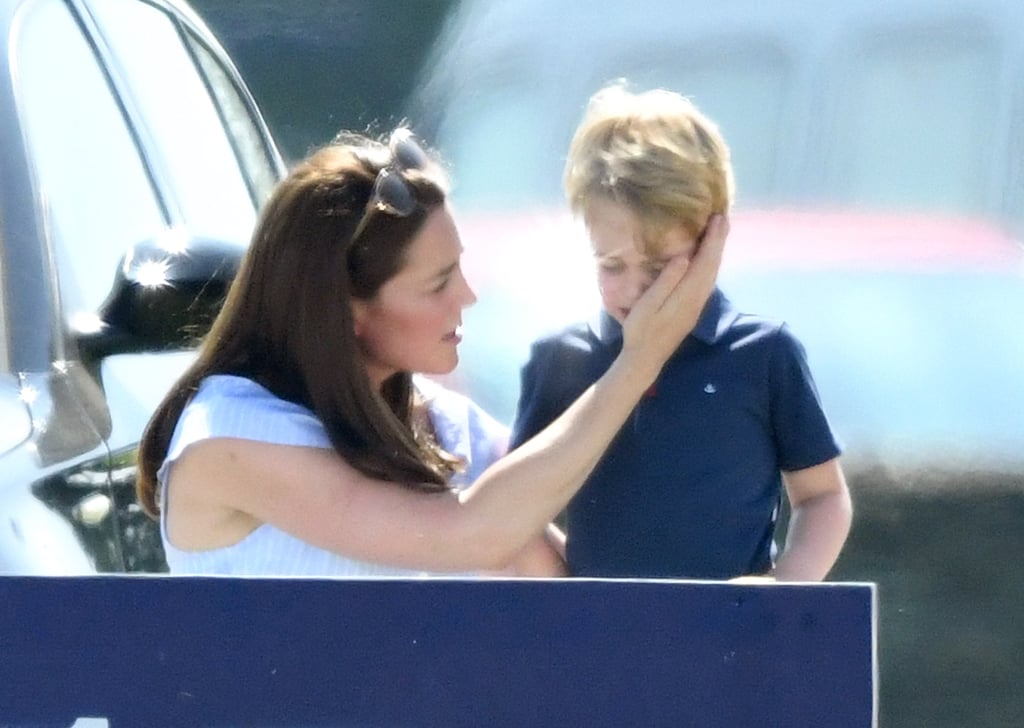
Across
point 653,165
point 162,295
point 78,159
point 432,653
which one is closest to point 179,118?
point 78,159

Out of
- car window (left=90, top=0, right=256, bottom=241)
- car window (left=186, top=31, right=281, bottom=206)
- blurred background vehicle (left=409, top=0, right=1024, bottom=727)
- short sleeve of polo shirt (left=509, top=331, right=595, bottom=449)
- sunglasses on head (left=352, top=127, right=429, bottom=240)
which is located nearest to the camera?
sunglasses on head (left=352, top=127, right=429, bottom=240)

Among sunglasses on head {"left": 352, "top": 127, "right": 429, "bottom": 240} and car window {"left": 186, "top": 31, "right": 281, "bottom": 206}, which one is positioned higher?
sunglasses on head {"left": 352, "top": 127, "right": 429, "bottom": 240}

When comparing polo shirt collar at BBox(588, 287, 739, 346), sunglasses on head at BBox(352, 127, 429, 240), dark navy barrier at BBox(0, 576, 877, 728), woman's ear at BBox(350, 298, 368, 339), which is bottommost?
dark navy barrier at BBox(0, 576, 877, 728)

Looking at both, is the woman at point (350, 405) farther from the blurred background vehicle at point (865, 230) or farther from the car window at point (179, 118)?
the car window at point (179, 118)

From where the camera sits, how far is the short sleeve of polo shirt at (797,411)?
203 centimetres

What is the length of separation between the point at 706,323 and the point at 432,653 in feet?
1.76

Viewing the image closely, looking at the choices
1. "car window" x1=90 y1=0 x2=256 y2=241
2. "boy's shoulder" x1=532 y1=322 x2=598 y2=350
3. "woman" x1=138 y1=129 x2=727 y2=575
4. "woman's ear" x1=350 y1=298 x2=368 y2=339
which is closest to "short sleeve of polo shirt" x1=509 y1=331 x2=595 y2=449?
"boy's shoulder" x1=532 y1=322 x2=598 y2=350

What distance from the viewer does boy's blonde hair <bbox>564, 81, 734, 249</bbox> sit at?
1.98 meters

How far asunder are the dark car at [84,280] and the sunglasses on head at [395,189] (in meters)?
0.47

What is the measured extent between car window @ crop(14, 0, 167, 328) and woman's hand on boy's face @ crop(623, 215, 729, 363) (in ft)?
2.39

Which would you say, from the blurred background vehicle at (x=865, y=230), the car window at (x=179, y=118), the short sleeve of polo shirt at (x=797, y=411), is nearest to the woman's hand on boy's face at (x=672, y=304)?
the short sleeve of polo shirt at (x=797, y=411)

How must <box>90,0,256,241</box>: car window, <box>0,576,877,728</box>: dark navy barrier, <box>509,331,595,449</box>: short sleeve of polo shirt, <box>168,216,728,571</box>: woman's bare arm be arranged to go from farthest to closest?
<box>90,0,256,241</box>: car window, <box>509,331,595,449</box>: short sleeve of polo shirt, <box>168,216,728,571</box>: woman's bare arm, <box>0,576,877,728</box>: dark navy barrier

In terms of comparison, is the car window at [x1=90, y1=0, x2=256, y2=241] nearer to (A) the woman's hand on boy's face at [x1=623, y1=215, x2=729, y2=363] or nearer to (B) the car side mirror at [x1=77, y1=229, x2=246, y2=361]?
→ (B) the car side mirror at [x1=77, y1=229, x2=246, y2=361]

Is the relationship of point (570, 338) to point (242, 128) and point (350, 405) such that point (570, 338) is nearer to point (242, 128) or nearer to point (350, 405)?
point (350, 405)
